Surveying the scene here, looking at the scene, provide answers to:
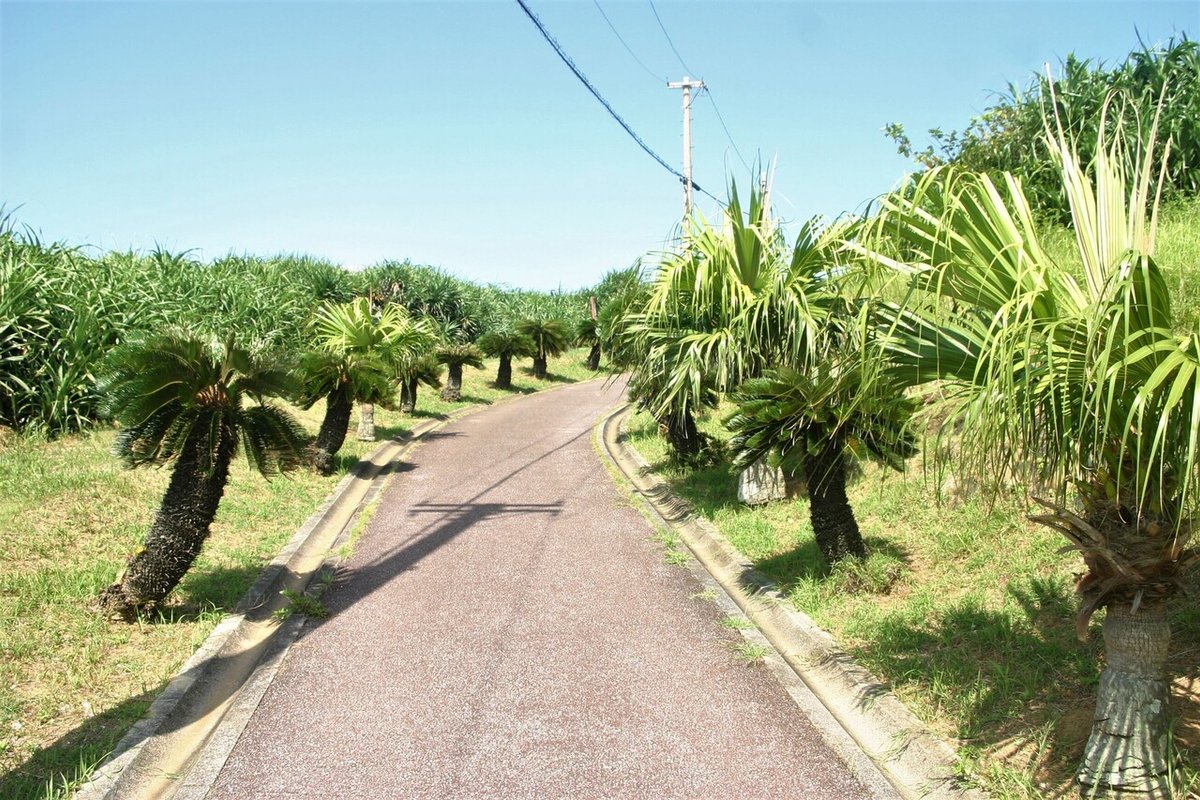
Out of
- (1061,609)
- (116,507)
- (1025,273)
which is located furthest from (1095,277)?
(116,507)

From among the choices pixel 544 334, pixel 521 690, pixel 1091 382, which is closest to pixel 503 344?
pixel 544 334

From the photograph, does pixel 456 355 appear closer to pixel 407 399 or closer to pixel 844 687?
pixel 407 399

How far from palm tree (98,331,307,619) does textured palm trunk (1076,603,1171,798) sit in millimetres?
5660

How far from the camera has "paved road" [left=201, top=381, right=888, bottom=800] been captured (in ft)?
15.9

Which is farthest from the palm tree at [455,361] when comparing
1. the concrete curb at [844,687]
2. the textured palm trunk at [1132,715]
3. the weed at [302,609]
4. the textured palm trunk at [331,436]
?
the textured palm trunk at [1132,715]

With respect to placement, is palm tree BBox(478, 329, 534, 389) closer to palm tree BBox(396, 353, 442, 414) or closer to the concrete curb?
palm tree BBox(396, 353, 442, 414)

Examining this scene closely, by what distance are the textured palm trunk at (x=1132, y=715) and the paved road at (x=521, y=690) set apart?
3.71ft

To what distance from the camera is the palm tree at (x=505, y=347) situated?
28.2 metres

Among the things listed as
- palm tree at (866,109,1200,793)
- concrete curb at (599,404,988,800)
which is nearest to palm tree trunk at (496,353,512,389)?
concrete curb at (599,404,988,800)

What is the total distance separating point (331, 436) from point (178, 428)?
6566 millimetres

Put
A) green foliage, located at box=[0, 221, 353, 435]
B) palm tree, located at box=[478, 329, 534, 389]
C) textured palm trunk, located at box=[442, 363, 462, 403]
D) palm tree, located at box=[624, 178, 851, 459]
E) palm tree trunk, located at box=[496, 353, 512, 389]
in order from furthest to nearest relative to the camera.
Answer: palm tree trunk, located at box=[496, 353, 512, 389] < palm tree, located at box=[478, 329, 534, 389] < textured palm trunk, located at box=[442, 363, 462, 403] < green foliage, located at box=[0, 221, 353, 435] < palm tree, located at box=[624, 178, 851, 459]

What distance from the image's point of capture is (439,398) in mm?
25172

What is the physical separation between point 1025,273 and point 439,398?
22125mm

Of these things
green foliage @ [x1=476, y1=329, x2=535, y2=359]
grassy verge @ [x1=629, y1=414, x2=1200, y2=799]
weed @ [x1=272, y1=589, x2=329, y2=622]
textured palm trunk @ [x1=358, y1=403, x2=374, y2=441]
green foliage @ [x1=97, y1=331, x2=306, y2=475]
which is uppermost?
green foliage @ [x1=476, y1=329, x2=535, y2=359]
